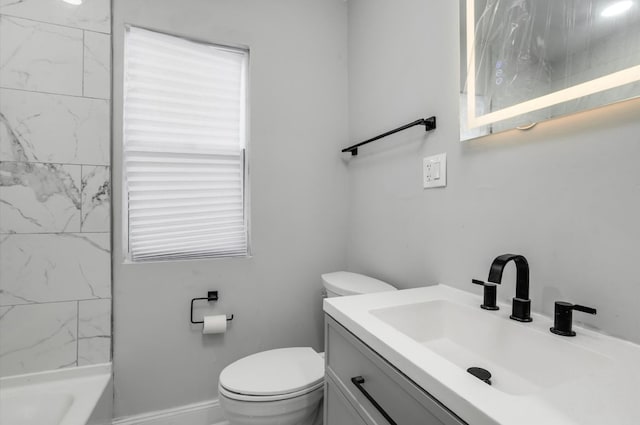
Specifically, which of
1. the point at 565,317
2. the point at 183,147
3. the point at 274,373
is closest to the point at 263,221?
the point at 183,147

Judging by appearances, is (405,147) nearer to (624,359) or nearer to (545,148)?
(545,148)

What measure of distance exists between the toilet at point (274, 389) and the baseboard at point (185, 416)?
474 mm

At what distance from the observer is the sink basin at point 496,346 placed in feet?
2.44

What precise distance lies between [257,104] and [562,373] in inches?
67.0

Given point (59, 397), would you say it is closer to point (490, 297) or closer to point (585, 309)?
point (490, 297)

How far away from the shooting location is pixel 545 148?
3.01 feet

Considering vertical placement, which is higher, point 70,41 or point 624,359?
point 70,41

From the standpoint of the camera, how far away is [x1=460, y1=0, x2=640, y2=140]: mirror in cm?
74

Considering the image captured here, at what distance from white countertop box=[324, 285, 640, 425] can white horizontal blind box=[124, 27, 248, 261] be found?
1113 millimetres

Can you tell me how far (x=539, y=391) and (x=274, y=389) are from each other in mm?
936

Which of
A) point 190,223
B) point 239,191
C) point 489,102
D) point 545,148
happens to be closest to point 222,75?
point 239,191

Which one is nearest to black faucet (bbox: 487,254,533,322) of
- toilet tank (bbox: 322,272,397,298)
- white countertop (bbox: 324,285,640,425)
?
white countertop (bbox: 324,285,640,425)

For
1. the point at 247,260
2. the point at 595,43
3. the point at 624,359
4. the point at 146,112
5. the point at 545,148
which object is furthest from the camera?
the point at 247,260

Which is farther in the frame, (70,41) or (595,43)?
(70,41)
